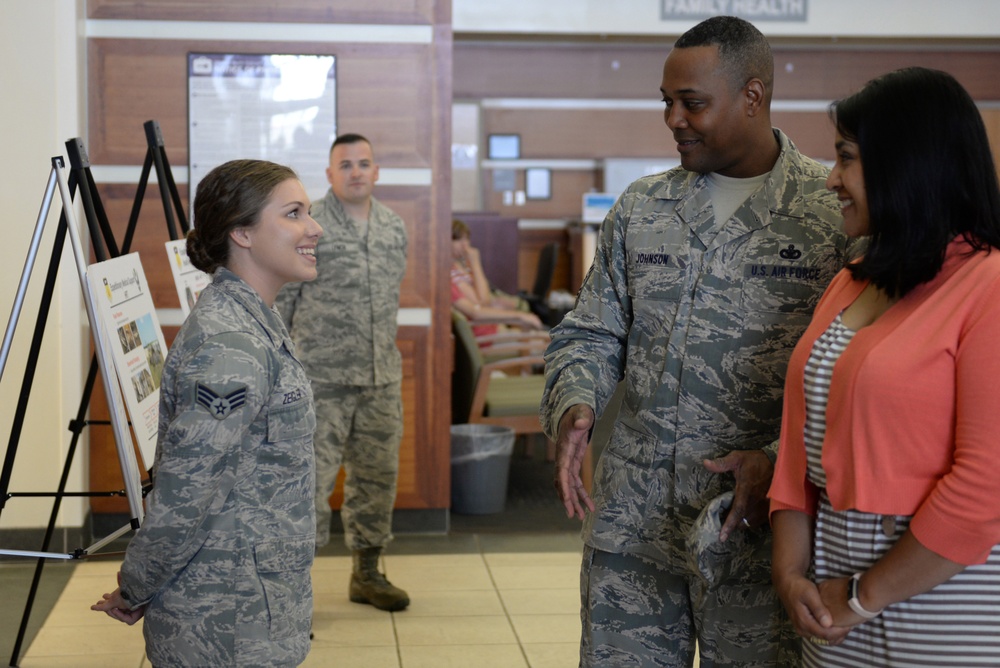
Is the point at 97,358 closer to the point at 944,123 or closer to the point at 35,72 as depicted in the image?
the point at 35,72

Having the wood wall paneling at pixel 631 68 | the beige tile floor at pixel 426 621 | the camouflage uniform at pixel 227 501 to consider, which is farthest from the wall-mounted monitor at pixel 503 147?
the camouflage uniform at pixel 227 501

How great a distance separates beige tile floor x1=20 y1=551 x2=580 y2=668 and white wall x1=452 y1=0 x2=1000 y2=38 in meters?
6.64

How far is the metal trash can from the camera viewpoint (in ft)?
16.8

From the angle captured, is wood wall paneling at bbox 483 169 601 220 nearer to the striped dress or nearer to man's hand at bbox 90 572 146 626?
man's hand at bbox 90 572 146 626

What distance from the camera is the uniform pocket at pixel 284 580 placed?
1.82m

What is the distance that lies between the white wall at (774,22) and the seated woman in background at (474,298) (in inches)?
136

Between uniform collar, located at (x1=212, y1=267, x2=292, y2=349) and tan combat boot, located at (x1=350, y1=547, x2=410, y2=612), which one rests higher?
uniform collar, located at (x1=212, y1=267, x2=292, y2=349)

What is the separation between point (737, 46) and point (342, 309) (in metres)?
2.38

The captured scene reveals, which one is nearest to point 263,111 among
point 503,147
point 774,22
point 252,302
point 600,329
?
point 252,302

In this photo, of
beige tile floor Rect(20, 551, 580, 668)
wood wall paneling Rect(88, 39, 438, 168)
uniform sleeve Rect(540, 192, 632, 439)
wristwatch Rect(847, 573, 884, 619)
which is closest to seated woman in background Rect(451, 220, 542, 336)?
wood wall paneling Rect(88, 39, 438, 168)

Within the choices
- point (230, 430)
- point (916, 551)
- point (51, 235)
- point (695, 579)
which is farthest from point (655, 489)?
point (51, 235)

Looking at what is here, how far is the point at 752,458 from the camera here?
5.69ft

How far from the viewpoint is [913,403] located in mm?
1372

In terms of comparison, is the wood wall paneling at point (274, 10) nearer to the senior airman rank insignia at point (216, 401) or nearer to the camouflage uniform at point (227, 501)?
the camouflage uniform at point (227, 501)
